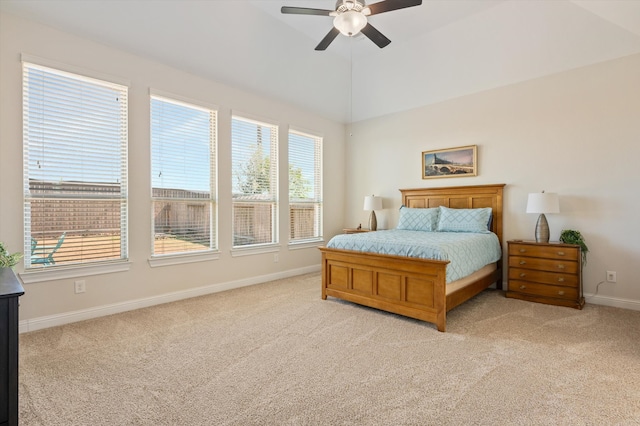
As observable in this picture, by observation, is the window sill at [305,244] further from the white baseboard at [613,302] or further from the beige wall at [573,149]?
the white baseboard at [613,302]

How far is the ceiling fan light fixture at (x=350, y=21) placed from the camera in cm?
271

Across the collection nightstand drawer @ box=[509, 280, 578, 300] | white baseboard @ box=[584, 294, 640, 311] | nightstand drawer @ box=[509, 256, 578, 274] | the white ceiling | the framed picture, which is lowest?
white baseboard @ box=[584, 294, 640, 311]

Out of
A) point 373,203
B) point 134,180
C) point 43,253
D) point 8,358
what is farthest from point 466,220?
point 43,253

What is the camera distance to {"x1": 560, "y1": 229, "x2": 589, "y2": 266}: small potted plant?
144 inches

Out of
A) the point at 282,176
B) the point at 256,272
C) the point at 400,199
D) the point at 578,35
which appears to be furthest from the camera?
the point at 400,199

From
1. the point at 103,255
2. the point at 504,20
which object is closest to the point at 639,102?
the point at 504,20

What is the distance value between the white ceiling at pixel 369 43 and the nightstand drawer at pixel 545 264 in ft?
7.67

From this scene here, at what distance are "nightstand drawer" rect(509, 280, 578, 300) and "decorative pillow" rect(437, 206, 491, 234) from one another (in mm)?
725

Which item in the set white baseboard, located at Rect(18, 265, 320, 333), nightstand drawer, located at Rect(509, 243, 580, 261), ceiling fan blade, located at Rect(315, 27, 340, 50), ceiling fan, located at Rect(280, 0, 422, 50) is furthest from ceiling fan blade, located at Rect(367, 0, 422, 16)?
white baseboard, located at Rect(18, 265, 320, 333)

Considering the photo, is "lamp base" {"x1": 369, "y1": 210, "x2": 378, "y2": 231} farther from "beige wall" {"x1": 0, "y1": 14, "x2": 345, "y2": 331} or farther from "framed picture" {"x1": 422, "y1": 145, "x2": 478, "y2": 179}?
"beige wall" {"x1": 0, "y1": 14, "x2": 345, "y2": 331}

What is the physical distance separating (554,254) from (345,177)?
3604 mm

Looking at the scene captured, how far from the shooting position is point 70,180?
10.2 ft

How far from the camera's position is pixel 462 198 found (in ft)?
15.4

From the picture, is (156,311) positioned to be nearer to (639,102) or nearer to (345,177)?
(345,177)
